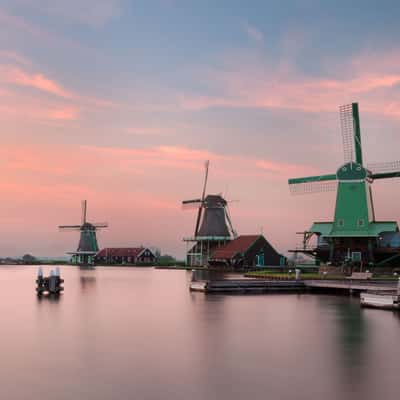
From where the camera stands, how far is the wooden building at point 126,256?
120 meters

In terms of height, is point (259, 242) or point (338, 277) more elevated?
point (259, 242)

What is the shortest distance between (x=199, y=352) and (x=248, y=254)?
59066 mm

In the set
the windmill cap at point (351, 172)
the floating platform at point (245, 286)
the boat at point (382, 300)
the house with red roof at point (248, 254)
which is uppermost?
the windmill cap at point (351, 172)

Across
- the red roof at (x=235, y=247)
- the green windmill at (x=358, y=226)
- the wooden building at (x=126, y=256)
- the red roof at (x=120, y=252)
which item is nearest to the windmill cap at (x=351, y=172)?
the green windmill at (x=358, y=226)

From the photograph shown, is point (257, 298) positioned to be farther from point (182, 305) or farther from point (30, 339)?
point (30, 339)

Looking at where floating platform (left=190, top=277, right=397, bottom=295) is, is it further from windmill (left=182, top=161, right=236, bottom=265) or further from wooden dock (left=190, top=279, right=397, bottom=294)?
windmill (left=182, top=161, right=236, bottom=265)

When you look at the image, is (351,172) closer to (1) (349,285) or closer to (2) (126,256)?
(1) (349,285)

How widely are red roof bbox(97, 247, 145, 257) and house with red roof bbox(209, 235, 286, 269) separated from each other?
135ft

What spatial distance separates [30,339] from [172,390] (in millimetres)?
9456

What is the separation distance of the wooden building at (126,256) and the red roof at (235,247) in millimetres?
39492

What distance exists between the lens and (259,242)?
79125mm

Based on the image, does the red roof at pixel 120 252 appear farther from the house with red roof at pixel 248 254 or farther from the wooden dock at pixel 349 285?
the wooden dock at pixel 349 285

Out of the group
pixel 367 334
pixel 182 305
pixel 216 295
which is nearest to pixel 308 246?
pixel 216 295

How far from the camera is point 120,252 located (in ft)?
400
